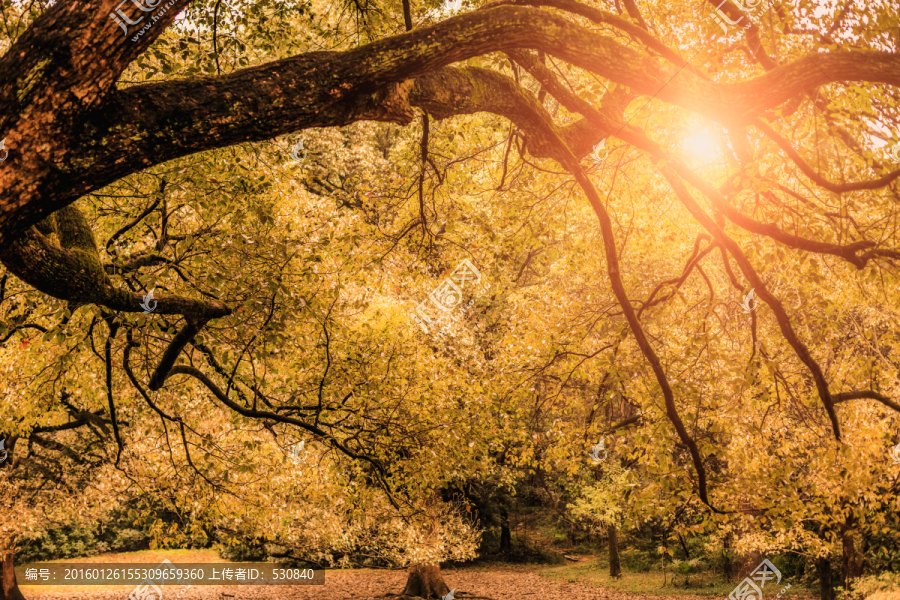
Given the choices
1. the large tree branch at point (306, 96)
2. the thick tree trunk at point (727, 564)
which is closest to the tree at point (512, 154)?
the large tree branch at point (306, 96)

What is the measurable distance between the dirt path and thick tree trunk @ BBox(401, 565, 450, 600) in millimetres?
970

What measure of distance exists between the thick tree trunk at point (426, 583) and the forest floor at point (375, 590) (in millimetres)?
645

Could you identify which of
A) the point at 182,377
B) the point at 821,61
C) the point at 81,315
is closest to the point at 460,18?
the point at 821,61

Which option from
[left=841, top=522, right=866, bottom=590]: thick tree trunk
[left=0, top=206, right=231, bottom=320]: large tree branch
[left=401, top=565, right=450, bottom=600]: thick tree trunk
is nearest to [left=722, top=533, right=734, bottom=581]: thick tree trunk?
[left=841, top=522, right=866, bottom=590]: thick tree trunk

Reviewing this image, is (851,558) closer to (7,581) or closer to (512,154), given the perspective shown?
(512,154)

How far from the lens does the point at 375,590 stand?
19719 millimetres

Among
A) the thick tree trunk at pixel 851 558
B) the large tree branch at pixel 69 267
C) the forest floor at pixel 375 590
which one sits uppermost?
the large tree branch at pixel 69 267

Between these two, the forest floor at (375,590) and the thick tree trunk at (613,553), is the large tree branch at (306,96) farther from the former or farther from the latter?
the thick tree trunk at (613,553)

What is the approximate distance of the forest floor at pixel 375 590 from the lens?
58.9ft

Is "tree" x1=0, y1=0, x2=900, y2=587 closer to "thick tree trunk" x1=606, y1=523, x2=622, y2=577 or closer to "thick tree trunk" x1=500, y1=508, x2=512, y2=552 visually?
"thick tree trunk" x1=606, y1=523, x2=622, y2=577

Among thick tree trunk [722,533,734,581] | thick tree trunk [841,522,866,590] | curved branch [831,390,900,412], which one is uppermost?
curved branch [831,390,900,412]

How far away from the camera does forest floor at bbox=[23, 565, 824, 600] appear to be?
707 inches

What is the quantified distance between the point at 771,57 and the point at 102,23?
7.36 m

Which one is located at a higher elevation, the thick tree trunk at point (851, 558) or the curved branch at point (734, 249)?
the curved branch at point (734, 249)
